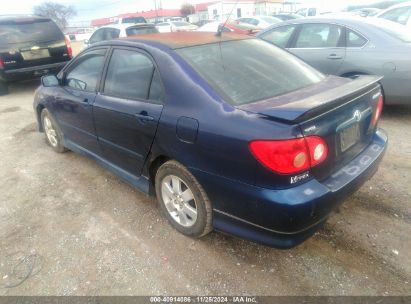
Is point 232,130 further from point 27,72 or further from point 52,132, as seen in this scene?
point 27,72

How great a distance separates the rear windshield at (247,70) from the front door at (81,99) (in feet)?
3.99

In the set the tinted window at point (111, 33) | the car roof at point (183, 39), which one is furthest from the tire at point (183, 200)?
the tinted window at point (111, 33)

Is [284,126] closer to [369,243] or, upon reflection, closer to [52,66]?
[369,243]

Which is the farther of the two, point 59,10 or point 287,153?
point 59,10

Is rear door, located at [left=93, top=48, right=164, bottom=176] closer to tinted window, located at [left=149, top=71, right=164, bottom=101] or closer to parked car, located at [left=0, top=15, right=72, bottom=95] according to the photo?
tinted window, located at [left=149, top=71, right=164, bottom=101]

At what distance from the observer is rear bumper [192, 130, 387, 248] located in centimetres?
200

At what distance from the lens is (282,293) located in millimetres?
2209

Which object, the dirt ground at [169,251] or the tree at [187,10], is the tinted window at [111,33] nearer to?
the dirt ground at [169,251]

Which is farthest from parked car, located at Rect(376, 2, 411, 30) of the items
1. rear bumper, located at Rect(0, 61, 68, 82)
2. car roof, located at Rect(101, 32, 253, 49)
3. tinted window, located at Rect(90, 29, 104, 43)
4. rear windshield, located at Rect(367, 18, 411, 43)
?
rear bumper, located at Rect(0, 61, 68, 82)

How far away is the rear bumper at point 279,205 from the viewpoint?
200 centimetres

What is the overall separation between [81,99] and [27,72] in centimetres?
545

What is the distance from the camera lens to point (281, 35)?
600 cm

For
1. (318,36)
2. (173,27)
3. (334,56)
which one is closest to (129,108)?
(334,56)

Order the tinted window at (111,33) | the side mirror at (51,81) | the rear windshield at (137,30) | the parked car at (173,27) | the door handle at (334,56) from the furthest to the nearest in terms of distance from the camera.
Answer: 1. the parked car at (173,27)
2. the tinted window at (111,33)
3. the rear windshield at (137,30)
4. the door handle at (334,56)
5. the side mirror at (51,81)
